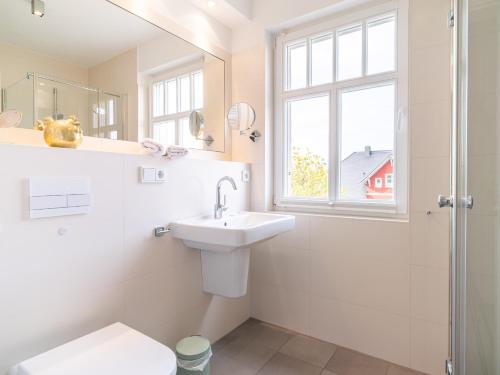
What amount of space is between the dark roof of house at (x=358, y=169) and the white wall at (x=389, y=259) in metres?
0.22

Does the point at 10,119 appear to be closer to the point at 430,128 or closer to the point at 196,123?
the point at 196,123

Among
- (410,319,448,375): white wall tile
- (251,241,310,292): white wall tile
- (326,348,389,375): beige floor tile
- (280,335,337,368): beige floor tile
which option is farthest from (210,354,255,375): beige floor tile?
(410,319,448,375): white wall tile

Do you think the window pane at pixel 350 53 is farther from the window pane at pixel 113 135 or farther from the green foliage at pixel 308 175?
the window pane at pixel 113 135

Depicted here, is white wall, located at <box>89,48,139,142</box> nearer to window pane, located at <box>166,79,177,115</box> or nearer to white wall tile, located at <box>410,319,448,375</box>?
window pane, located at <box>166,79,177,115</box>

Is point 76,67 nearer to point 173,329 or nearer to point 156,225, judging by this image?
point 156,225

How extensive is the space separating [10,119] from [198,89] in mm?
1202

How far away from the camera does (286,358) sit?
1828 millimetres

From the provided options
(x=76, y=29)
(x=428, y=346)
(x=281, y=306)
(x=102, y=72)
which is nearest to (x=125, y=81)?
(x=102, y=72)

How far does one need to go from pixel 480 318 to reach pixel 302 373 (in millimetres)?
1042

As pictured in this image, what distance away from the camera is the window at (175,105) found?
73.9 inches

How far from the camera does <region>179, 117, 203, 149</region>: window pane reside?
2.04 m

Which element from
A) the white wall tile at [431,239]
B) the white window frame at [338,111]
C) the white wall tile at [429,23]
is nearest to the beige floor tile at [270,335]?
the white window frame at [338,111]

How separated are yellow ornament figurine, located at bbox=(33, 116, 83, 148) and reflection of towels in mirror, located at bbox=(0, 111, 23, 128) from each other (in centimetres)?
10

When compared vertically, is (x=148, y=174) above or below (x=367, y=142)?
below
